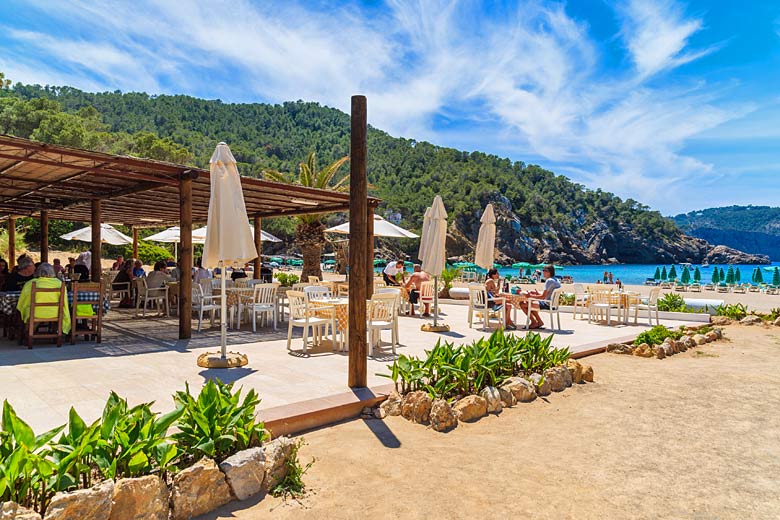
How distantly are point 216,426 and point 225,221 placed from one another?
3377 mm

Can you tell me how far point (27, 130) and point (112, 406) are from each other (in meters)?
41.7

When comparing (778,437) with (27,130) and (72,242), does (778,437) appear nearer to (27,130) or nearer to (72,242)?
(72,242)

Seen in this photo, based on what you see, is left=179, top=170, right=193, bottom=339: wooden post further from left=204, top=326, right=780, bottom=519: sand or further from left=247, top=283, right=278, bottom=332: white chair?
left=204, top=326, right=780, bottom=519: sand

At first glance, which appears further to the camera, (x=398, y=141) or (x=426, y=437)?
(x=398, y=141)

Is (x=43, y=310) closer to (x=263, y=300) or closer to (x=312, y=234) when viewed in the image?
(x=263, y=300)

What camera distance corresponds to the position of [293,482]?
3006mm

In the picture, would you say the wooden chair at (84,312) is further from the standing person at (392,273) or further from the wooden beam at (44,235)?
the wooden beam at (44,235)

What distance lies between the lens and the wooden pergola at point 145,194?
4.74 m

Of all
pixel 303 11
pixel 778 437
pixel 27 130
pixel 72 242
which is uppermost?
pixel 27 130

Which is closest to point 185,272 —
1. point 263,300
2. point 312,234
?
point 263,300

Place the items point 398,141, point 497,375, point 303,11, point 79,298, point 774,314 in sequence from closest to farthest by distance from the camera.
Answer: point 497,375, point 79,298, point 303,11, point 774,314, point 398,141

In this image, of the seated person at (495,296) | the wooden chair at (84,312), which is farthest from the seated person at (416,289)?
the wooden chair at (84,312)

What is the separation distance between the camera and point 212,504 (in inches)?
107

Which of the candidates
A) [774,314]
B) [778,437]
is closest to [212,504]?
[778,437]
